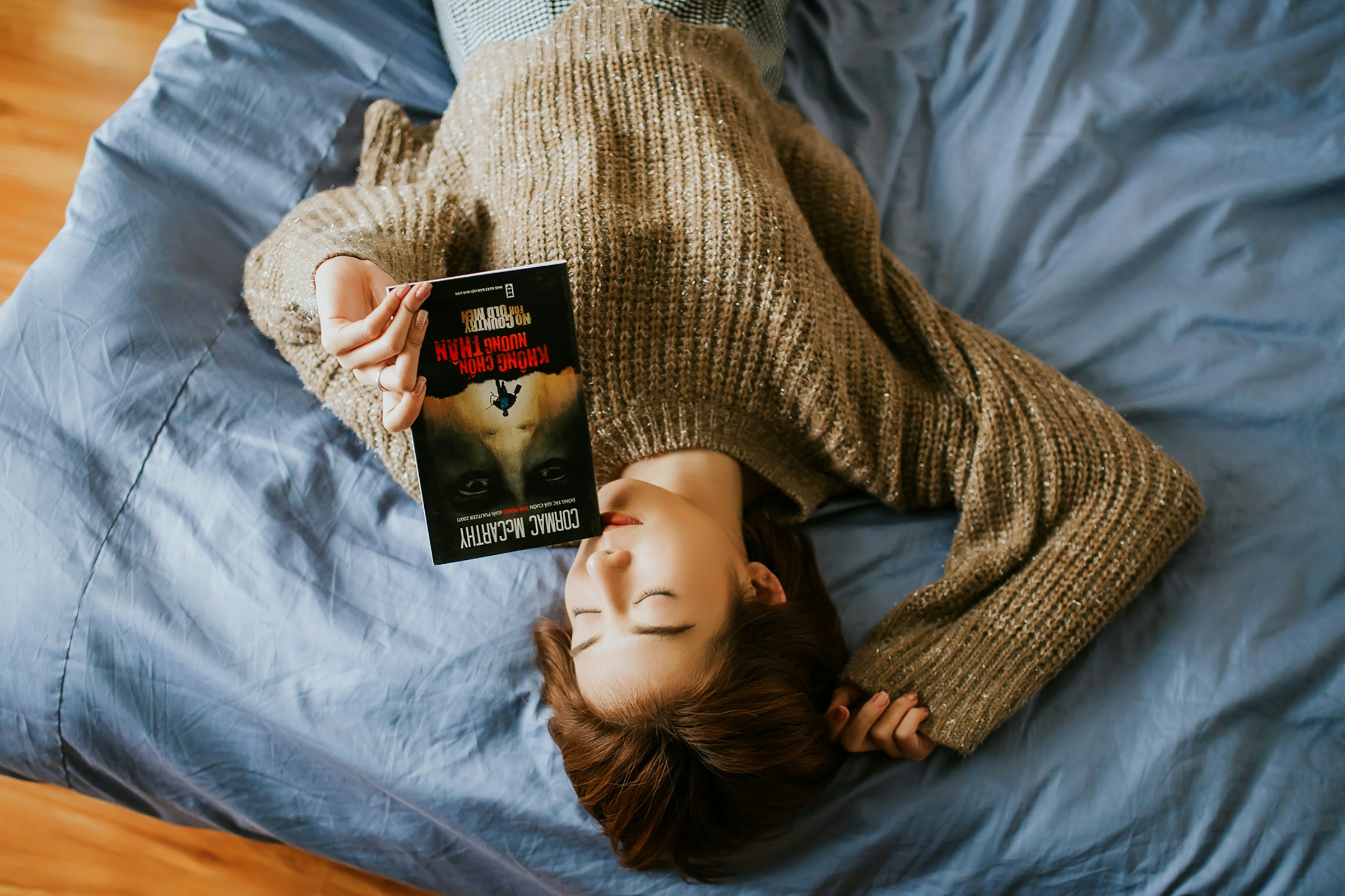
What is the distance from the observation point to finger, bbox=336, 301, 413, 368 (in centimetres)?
68

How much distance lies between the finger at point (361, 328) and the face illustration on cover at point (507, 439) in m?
0.07

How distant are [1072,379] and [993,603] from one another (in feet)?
1.11

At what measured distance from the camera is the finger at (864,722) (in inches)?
33.9

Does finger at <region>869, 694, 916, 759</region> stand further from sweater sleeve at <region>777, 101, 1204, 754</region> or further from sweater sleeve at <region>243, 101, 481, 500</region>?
sweater sleeve at <region>243, 101, 481, 500</region>

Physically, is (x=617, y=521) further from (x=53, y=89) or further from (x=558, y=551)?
(x=53, y=89)

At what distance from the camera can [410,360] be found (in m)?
0.69

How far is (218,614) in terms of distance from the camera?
2.97ft

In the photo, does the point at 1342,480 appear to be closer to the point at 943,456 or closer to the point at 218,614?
the point at 943,456

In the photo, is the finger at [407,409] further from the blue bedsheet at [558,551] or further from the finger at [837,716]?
the finger at [837,716]

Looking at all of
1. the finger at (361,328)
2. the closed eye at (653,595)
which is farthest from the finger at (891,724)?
the finger at (361,328)

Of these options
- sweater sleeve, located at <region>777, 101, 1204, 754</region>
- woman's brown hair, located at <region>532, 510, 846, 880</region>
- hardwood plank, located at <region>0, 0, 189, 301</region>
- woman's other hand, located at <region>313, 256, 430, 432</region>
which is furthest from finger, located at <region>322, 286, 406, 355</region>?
hardwood plank, located at <region>0, 0, 189, 301</region>

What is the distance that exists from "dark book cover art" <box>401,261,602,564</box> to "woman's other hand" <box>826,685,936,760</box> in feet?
1.16

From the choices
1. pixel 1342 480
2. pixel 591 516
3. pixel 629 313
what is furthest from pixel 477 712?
pixel 1342 480

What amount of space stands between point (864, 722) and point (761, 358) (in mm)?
400
